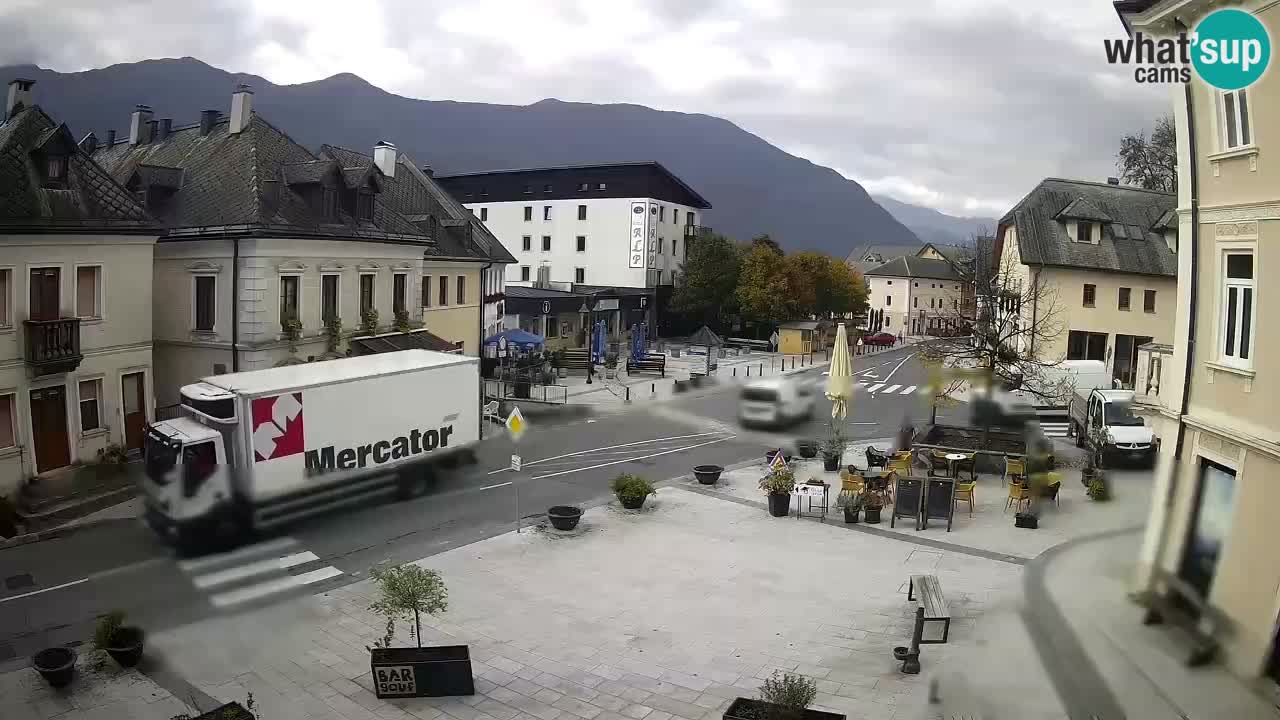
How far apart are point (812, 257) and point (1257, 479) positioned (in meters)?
→ 56.5

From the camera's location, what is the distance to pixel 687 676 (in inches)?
433

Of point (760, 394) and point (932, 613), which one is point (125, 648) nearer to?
point (932, 613)

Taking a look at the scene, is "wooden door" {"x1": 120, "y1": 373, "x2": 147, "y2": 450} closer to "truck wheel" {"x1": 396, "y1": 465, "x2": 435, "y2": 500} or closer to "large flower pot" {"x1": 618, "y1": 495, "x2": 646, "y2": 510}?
"truck wheel" {"x1": 396, "y1": 465, "x2": 435, "y2": 500}

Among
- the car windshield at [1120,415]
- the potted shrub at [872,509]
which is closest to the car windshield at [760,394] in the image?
the car windshield at [1120,415]

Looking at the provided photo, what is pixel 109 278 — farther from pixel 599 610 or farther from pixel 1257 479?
pixel 1257 479

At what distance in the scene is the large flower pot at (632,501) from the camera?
1922 cm

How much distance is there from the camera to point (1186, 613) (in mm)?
9672

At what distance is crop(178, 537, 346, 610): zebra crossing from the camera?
1420 cm

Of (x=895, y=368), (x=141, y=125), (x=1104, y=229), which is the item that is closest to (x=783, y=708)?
(x=1104, y=229)

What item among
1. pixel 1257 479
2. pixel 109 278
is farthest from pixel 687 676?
pixel 109 278

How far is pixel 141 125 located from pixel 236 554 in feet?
71.7

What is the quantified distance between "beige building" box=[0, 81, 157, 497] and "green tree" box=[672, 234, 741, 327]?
1641 inches

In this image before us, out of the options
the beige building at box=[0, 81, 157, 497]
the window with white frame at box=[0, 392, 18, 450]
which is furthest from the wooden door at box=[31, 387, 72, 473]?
the window with white frame at box=[0, 392, 18, 450]

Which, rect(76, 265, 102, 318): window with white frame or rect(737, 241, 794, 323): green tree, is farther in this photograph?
rect(737, 241, 794, 323): green tree
